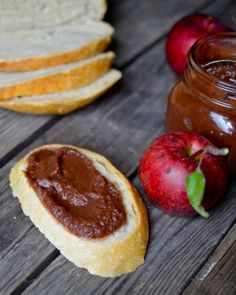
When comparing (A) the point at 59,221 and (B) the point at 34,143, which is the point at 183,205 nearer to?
(A) the point at 59,221

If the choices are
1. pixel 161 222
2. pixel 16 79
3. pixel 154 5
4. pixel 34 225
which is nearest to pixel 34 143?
pixel 16 79

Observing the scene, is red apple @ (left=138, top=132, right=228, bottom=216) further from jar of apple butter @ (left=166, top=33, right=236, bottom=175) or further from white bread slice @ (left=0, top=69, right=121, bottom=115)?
white bread slice @ (left=0, top=69, right=121, bottom=115)

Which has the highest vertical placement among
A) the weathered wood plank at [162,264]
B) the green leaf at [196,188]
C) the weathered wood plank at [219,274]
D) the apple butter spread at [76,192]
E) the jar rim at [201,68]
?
the jar rim at [201,68]

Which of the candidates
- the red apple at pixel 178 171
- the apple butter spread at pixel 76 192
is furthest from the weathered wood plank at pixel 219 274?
the apple butter spread at pixel 76 192

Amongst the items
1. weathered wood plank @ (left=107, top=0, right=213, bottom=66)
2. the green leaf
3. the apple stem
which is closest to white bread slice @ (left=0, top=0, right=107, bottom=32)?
weathered wood plank @ (left=107, top=0, right=213, bottom=66)

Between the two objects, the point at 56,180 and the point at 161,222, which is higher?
the point at 56,180

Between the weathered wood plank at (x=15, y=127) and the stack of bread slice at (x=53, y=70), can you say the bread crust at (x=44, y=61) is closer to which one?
the stack of bread slice at (x=53, y=70)

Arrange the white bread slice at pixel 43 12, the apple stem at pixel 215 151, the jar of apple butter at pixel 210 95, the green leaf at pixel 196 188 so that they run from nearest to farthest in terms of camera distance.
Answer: the green leaf at pixel 196 188
the apple stem at pixel 215 151
the jar of apple butter at pixel 210 95
the white bread slice at pixel 43 12
